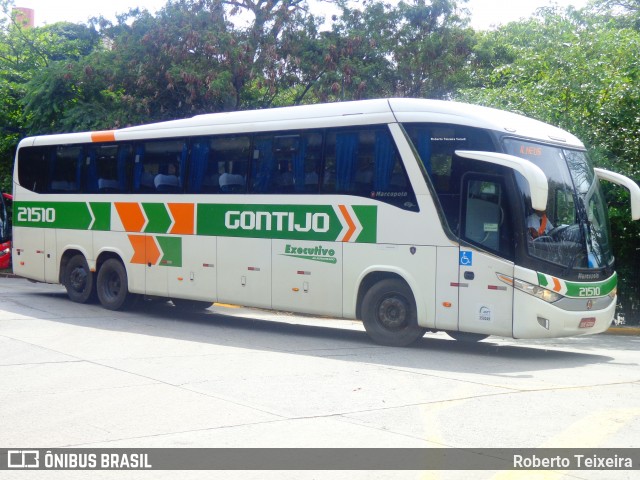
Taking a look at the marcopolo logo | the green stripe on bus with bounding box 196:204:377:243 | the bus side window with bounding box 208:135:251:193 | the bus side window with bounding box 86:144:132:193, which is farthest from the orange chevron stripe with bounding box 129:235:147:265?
the marcopolo logo

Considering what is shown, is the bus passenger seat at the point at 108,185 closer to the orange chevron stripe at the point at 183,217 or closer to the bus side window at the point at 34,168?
the orange chevron stripe at the point at 183,217

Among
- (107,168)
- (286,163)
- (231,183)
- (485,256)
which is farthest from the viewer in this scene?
(107,168)

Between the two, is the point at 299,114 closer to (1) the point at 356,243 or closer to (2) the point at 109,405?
(1) the point at 356,243

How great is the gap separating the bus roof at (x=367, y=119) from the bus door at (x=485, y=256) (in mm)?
921

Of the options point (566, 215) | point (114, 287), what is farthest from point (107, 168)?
point (566, 215)

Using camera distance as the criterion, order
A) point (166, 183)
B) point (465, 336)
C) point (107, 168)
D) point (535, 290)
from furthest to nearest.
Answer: point (107, 168), point (166, 183), point (465, 336), point (535, 290)

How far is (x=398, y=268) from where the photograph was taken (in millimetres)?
13531

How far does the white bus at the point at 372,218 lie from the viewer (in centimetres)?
1253

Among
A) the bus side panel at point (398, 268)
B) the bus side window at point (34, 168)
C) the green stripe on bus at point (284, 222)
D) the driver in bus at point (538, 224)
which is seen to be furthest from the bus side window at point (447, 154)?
the bus side window at point (34, 168)

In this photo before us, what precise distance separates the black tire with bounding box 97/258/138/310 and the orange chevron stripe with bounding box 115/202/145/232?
0.86 metres

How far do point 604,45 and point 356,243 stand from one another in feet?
30.3

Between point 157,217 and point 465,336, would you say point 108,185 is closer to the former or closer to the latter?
point 157,217

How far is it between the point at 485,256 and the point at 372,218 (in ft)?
6.33

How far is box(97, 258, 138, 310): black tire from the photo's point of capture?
18.0 metres
